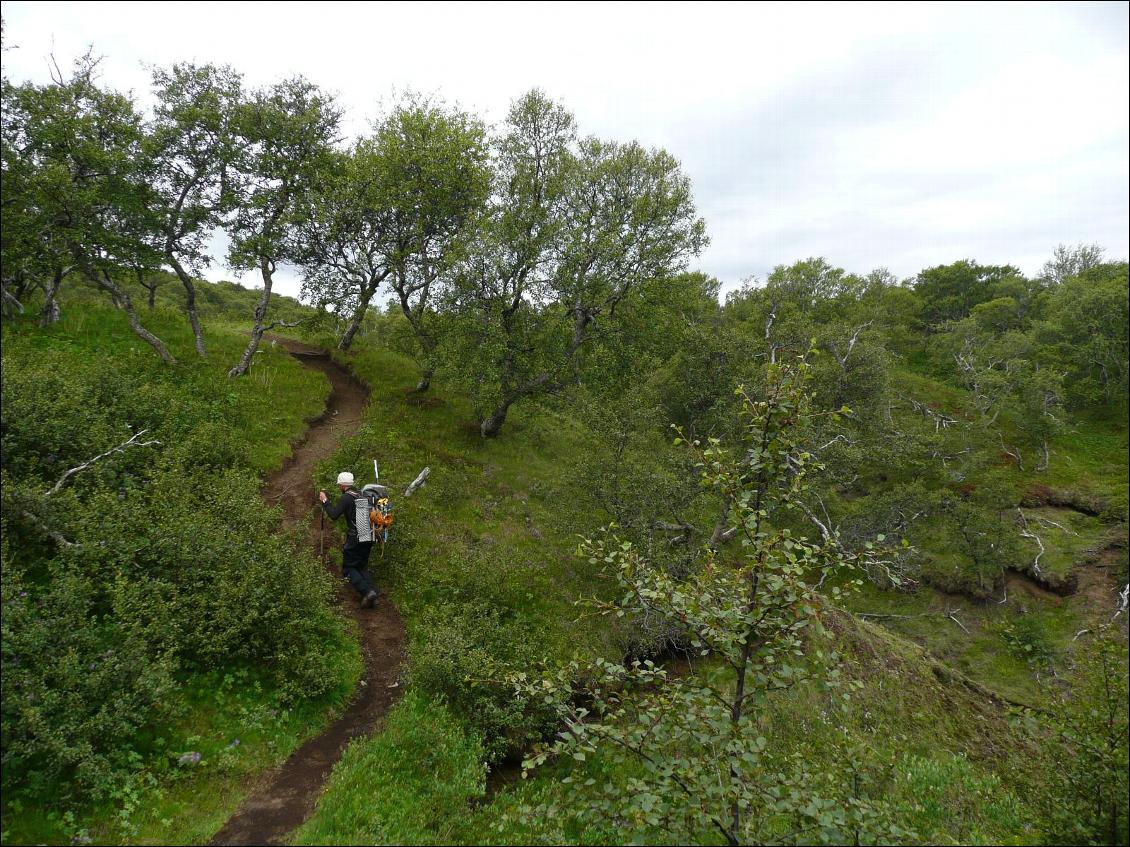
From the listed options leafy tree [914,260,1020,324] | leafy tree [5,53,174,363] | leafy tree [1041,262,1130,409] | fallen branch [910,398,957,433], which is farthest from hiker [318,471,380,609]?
leafy tree [914,260,1020,324]

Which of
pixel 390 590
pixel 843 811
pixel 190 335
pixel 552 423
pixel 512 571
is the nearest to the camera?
pixel 843 811

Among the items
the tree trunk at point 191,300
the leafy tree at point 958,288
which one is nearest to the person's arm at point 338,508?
the tree trunk at point 191,300

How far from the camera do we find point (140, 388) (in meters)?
15.3

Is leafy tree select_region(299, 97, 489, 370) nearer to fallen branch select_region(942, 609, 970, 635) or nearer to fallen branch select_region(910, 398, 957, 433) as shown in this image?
fallen branch select_region(942, 609, 970, 635)

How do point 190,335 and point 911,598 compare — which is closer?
point 190,335

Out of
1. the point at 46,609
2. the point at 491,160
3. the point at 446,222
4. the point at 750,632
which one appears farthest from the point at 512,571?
the point at 491,160

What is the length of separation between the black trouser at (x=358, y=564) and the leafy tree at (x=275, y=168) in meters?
11.7

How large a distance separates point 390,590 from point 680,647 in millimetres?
9165

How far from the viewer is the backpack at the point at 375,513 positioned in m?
13.7

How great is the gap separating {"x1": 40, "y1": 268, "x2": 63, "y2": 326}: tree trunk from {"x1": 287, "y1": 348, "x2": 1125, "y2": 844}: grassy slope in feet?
36.2

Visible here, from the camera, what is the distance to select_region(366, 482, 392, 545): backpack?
13.7 metres

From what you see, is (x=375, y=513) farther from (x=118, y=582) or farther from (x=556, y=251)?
(x=556, y=251)

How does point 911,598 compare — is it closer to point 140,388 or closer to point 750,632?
point 750,632

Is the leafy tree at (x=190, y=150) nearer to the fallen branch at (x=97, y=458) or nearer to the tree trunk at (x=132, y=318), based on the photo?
the tree trunk at (x=132, y=318)
